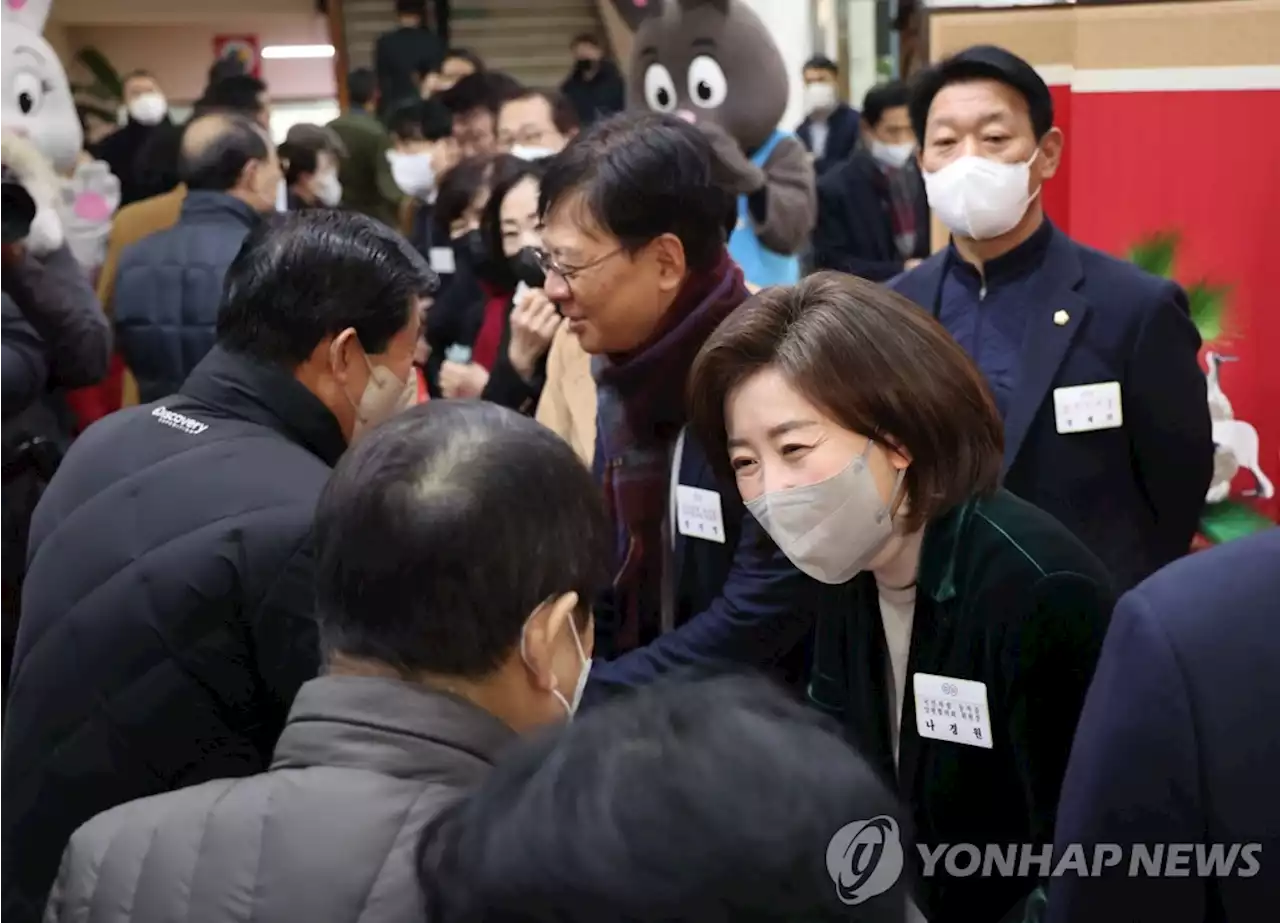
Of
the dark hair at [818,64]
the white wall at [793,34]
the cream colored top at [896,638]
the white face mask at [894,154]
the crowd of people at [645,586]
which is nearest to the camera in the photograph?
the crowd of people at [645,586]

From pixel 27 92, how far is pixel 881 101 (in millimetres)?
3600

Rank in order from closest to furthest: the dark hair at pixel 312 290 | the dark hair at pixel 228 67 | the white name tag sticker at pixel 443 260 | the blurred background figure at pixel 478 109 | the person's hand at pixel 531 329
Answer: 1. the dark hair at pixel 312 290
2. the person's hand at pixel 531 329
3. the white name tag sticker at pixel 443 260
4. the blurred background figure at pixel 478 109
5. the dark hair at pixel 228 67

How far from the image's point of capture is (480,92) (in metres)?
5.09

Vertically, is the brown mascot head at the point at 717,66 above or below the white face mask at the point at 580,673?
above

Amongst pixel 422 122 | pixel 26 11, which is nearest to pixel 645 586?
pixel 26 11

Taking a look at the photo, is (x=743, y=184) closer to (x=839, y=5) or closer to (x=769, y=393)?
(x=769, y=393)

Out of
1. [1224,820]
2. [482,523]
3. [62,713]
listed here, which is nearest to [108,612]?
[62,713]

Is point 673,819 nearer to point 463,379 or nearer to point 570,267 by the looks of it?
point 570,267

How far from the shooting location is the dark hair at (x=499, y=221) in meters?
3.42

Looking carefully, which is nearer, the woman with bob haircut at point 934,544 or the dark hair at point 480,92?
the woman with bob haircut at point 934,544

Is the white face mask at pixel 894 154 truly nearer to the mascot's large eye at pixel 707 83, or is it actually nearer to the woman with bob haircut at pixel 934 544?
the mascot's large eye at pixel 707 83

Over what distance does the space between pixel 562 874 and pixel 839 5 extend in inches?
382

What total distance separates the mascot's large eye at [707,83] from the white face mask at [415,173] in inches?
52.2

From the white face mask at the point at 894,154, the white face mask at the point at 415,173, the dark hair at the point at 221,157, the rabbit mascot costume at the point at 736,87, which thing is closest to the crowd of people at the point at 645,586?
the dark hair at the point at 221,157
